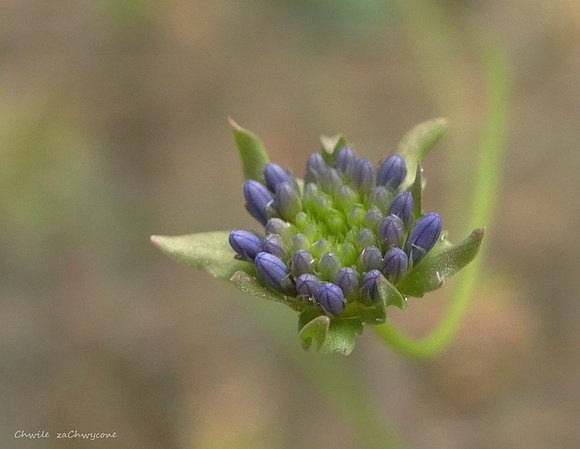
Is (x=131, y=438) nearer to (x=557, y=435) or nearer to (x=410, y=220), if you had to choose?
(x=557, y=435)

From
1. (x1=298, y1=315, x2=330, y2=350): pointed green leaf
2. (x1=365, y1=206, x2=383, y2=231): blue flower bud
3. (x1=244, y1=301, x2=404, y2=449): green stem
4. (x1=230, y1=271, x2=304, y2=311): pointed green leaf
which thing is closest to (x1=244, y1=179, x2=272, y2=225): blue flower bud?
(x1=230, y1=271, x2=304, y2=311): pointed green leaf

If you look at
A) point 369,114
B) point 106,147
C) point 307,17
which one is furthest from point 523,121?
point 106,147

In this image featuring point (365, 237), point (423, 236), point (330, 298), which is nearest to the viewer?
point (330, 298)

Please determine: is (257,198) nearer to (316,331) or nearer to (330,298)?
(330,298)

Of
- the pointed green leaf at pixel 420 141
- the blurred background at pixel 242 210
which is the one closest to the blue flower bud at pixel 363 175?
the pointed green leaf at pixel 420 141

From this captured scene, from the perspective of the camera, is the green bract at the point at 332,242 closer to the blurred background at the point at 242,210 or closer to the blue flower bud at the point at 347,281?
the blue flower bud at the point at 347,281

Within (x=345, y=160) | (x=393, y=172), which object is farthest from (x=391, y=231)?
(x=345, y=160)

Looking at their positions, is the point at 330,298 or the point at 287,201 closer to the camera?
the point at 330,298
